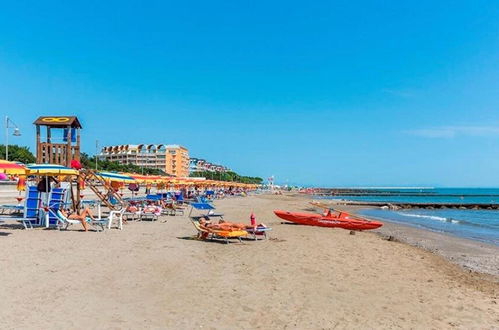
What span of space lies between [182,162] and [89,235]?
141 m

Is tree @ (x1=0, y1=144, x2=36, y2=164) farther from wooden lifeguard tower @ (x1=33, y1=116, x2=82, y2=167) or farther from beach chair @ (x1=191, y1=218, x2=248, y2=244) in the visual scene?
beach chair @ (x1=191, y1=218, x2=248, y2=244)

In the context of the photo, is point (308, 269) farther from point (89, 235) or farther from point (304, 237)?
point (89, 235)

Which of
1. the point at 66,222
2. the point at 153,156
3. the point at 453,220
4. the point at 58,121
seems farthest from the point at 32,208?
the point at 153,156

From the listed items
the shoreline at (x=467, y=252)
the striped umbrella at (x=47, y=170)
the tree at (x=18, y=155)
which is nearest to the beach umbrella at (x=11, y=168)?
the striped umbrella at (x=47, y=170)

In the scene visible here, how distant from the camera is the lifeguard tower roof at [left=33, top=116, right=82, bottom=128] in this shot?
81.4 ft

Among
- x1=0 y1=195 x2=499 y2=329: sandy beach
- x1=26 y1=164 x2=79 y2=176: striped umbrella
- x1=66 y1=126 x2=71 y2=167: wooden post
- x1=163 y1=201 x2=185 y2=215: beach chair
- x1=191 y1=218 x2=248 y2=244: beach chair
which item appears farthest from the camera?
x1=66 y1=126 x2=71 y2=167: wooden post

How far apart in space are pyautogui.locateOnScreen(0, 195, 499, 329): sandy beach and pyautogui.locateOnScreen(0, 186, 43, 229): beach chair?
2.74 m

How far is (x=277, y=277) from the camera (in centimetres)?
833

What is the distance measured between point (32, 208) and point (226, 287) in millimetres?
10698

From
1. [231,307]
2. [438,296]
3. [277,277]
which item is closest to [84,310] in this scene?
[231,307]

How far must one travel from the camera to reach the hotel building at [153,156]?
14700 centimetres

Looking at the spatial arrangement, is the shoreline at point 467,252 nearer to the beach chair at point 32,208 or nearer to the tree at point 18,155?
the beach chair at point 32,208

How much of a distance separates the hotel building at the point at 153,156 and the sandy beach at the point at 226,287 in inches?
5371

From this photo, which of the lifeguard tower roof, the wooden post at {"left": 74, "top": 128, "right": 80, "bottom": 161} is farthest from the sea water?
the lifeguard tower roof
